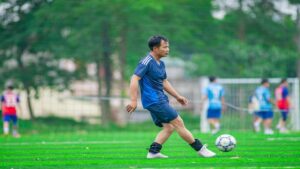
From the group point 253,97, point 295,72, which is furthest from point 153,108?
point 295,72

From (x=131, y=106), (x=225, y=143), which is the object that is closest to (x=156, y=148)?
(x=131, y=106)

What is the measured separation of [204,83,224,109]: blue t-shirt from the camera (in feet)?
75.6

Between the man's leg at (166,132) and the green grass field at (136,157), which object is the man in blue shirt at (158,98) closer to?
the man's leg at (166,132)

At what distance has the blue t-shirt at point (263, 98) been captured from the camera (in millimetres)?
23453

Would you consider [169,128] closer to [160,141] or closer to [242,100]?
[160,141]

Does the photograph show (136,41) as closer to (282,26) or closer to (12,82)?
(12,82)

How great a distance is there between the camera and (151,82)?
36.2 ft

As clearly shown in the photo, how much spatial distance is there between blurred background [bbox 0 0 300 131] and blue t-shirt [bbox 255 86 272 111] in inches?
131

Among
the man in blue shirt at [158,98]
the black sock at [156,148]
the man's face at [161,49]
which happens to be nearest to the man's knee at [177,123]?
the man in blue shirt at [158,98]

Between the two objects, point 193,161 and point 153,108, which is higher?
point 153,108

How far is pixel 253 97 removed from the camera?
2455cm

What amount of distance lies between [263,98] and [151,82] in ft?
43.1

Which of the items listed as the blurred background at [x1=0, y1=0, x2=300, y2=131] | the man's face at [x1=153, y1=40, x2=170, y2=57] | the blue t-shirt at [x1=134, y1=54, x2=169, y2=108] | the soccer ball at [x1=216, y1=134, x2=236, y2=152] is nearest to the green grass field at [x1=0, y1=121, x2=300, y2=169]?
the soccer ball at [x1=216, y1=134, x2=236, y2=152]

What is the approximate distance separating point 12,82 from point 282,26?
12.5 meters
